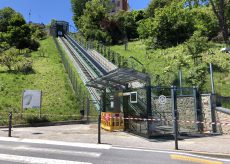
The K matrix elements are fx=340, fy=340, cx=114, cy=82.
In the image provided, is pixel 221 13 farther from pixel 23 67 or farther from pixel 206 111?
pixel 206 111

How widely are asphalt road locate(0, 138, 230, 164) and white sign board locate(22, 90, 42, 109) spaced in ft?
28.9

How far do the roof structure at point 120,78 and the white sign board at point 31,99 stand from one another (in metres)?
3.77

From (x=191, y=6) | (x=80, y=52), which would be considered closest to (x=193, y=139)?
(x=191, y=6)

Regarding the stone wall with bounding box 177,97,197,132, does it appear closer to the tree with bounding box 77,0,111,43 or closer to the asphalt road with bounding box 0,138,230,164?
the asphalt road with bounding box 0,138,230,164

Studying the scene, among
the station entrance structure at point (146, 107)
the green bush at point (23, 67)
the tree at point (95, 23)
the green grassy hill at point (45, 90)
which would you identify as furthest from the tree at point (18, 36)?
the station entrance structure at point (146, 107)

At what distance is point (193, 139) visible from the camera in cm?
1477

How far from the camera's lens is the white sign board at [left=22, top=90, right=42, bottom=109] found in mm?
21625

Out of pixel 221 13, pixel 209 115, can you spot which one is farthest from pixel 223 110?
pixel 221 13

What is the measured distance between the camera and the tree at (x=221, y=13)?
128 feet

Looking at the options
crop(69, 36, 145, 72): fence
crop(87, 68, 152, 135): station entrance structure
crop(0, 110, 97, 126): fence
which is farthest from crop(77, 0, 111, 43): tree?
crop(87, 68, 152, 135): station entrance structure

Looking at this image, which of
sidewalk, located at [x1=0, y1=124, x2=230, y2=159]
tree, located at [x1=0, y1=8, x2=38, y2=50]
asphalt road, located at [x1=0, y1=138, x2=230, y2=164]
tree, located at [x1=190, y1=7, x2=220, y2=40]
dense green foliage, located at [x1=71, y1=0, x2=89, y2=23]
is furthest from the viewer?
dense green foliage, located at [x1=71, y1=0, x2=89, y2=23]

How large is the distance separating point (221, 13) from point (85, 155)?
1315 inches

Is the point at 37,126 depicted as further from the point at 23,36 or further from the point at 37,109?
the point at 23,36

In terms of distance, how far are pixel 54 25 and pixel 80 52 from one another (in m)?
46.5
